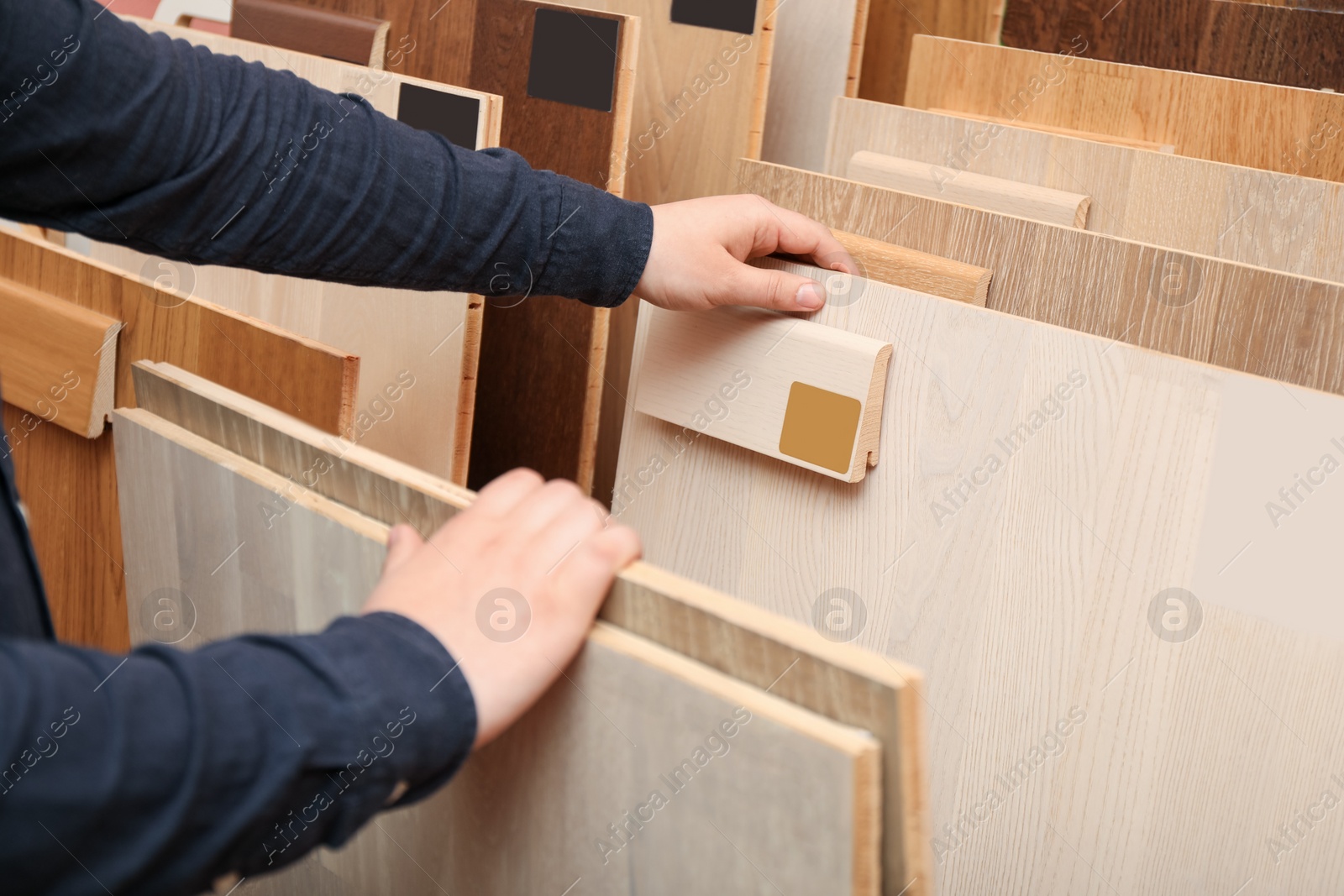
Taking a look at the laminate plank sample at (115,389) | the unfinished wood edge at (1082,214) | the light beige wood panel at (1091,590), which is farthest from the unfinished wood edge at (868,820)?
the unfinished wood edge at (1082,214)

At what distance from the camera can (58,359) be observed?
113cm

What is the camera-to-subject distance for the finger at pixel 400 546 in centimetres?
55

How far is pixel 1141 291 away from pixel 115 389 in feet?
3.13

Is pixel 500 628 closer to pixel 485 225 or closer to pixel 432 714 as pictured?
pixel 432 714

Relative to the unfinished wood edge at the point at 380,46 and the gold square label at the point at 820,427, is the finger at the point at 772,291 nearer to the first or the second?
the gold square label at the point at 820,427

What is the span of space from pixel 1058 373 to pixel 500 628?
1.57 feet

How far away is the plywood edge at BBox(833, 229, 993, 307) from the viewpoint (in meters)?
0.89

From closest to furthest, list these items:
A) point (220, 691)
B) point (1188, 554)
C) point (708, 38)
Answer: point (220, 691) < point (1188, 554) < point (708, 38)

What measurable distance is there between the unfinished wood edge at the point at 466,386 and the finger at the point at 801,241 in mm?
394

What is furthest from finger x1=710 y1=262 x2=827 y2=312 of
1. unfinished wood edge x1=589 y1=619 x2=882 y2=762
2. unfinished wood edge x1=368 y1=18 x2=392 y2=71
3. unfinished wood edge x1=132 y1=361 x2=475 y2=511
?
unfinished wood edge x1=368 y1=18 x2=392 y2=71

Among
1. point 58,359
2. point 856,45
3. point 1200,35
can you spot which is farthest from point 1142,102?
point 58,359

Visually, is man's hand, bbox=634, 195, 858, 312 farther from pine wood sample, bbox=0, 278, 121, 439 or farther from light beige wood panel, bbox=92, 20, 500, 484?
pine wood sample, bbox=0, 278, 121, 439

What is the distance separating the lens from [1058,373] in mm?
800

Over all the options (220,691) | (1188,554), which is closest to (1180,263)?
(1188,554)
